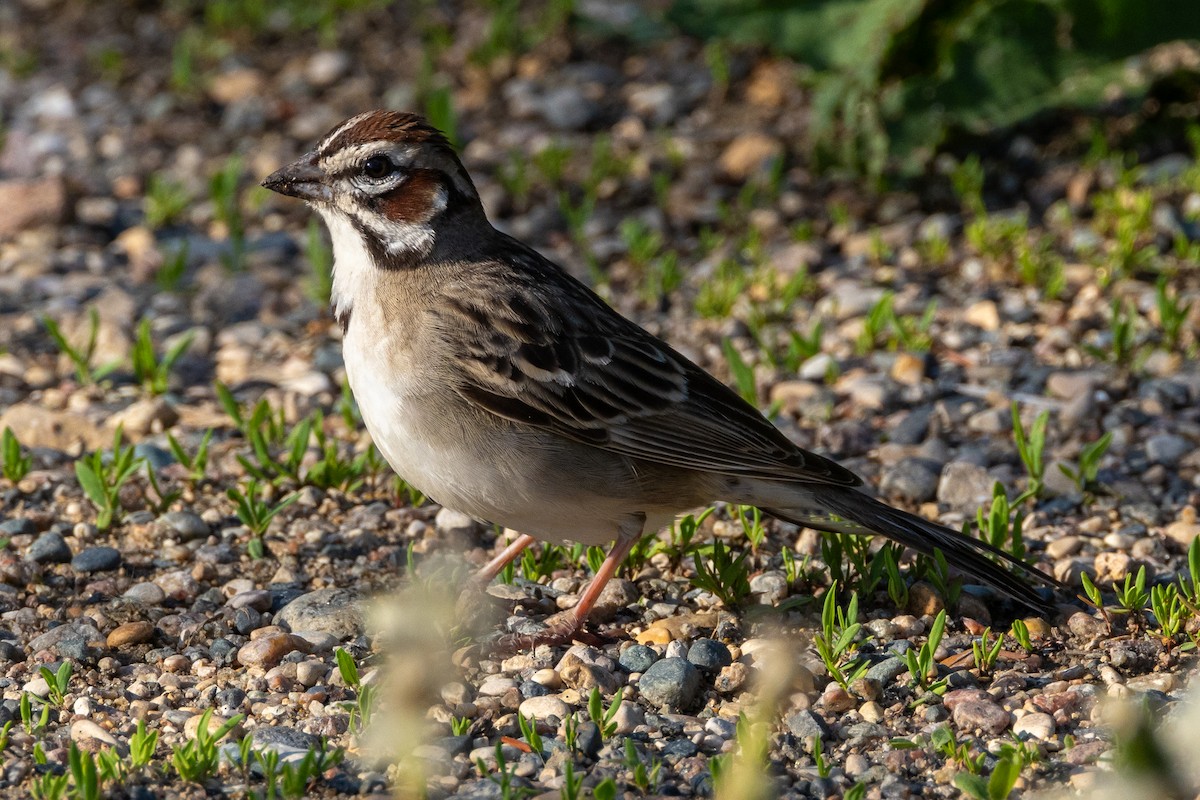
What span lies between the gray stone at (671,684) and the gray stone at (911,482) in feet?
5.25

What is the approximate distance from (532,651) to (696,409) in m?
0.98

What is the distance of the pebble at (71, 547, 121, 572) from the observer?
5.25 m

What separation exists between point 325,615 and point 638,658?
40.2 inches

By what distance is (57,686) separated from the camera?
14.4 ft

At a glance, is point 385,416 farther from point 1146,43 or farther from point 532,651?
point 1146,43

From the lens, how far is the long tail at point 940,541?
4.89 meters

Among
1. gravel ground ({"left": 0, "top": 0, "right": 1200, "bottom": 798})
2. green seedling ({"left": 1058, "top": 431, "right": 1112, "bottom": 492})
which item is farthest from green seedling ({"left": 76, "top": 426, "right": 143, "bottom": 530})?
green seedling ({"left": 1058, "top": 431, "right": 1112, "bottom": 492})

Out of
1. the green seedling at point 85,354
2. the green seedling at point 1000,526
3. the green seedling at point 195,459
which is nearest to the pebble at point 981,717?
the green seedling at point 1000,526

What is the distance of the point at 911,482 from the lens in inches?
233

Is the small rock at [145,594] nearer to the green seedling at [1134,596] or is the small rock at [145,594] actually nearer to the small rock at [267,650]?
the small rock at [267,650]

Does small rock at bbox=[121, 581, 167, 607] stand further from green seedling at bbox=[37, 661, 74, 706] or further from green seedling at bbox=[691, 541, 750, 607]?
green seedling at bbox=[691, 541, 750, 607]

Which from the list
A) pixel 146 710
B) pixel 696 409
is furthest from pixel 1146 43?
pixel 146 710

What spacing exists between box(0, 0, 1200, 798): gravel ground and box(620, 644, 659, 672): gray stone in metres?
0.01

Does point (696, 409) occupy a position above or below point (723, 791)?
above
